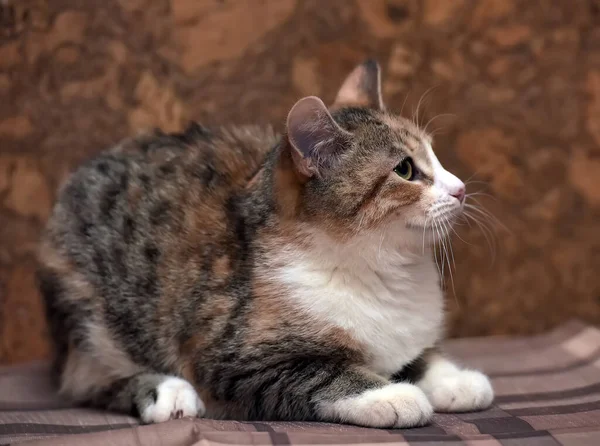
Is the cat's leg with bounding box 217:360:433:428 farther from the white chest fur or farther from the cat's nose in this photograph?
the cat's nose

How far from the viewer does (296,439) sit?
4.16ft

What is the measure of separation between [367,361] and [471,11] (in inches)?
46.8

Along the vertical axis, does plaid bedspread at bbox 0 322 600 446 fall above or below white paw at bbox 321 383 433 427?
below

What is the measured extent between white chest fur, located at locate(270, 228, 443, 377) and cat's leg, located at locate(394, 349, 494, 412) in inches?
2.7

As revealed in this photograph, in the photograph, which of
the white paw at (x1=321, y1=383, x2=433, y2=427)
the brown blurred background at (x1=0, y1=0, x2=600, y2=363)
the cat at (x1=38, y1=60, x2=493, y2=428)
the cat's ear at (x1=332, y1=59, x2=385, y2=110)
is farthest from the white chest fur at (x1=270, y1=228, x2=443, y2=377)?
the brown blurred background at (x1=0, y1=0, x2=600, y2=363)

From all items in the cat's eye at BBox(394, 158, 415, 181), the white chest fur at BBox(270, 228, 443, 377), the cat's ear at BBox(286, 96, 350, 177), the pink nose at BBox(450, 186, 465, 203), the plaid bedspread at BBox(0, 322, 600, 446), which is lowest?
the plaid bedspread at BBox(0, 322, 600, 446)

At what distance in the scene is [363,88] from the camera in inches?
68.6

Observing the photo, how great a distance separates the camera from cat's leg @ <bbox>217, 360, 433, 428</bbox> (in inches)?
53.2

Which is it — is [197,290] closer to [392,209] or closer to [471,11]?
[392,209]

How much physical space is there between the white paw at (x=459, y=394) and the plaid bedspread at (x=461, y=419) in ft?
0.09

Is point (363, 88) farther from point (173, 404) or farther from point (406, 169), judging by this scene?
point (173, 404)

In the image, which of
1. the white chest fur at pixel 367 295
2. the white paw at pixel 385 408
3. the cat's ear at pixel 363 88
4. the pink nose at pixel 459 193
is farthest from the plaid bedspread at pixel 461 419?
the cat's ear at pixel 363 88

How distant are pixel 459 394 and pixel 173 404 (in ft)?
1.87

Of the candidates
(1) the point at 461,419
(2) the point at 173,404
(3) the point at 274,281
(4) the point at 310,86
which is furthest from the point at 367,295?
(4) the point at 310,86
